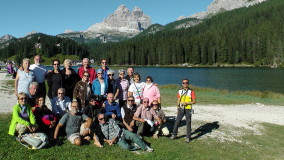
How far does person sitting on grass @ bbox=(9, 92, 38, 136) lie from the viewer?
17.5ft

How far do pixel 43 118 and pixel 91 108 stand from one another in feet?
4.93

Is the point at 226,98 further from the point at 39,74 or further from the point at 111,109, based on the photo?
the point at 39,74

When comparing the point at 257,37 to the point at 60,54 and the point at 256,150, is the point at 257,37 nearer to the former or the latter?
the point at 256,150

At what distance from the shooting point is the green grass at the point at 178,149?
5.06 meters

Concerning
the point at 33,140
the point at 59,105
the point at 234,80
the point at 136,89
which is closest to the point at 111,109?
the point at 136,89

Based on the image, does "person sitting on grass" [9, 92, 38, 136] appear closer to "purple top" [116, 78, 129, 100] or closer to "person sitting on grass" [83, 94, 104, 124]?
"person sitting on grass" [83, 94, 104, 124]

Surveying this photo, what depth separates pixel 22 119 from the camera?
5328mm

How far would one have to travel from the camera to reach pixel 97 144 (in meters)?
5.70

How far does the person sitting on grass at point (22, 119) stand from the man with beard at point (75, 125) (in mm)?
719

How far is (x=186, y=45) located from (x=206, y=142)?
4674 inches

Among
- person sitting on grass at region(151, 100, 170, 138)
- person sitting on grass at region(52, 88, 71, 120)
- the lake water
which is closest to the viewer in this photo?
person sitting on grass at region(52, 88, 71, 120)

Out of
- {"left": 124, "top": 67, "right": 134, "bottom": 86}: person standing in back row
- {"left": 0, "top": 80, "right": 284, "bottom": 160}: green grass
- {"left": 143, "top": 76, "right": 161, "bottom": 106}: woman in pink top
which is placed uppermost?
{"left": 124, "top": 67, "right": 134, "bottom": 86}: person standing in back row

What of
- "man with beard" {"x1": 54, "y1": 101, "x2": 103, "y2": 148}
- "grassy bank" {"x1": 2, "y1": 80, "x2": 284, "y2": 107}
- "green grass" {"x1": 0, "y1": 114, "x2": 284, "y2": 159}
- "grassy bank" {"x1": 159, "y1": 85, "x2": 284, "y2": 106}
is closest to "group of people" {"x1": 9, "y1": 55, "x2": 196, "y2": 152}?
"man with beard" {"x1": 54, "y1": 101, "x2": 103, "y2": 148}

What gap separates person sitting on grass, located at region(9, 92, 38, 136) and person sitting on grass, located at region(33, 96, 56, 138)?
14.8 inches
